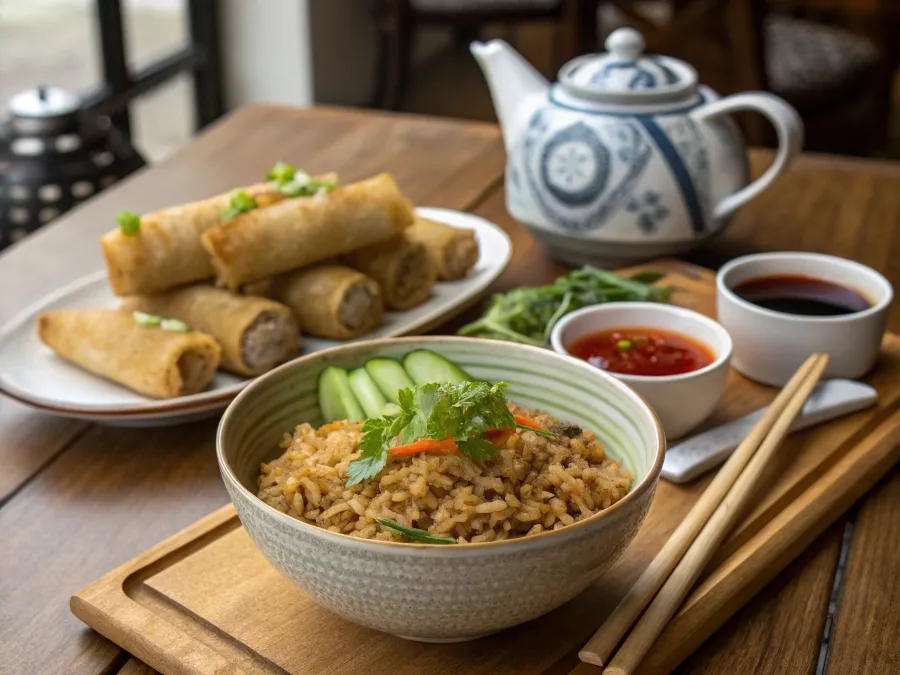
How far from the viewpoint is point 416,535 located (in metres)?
0.95

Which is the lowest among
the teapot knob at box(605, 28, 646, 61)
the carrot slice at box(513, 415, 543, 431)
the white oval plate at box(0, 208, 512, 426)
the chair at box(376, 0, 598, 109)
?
the chair at box(376, 0, 598, 109)

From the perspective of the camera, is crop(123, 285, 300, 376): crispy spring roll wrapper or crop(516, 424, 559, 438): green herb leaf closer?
crop(516, 424, 559, 438): green herb leaf

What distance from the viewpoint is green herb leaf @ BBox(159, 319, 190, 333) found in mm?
1554

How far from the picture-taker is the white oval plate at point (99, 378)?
1.44 m

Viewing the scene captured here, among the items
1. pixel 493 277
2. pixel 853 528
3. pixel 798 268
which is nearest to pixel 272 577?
pixel 853 528

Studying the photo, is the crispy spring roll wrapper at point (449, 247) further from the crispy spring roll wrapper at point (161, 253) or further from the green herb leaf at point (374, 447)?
the green herb leaf at point (374, 447)

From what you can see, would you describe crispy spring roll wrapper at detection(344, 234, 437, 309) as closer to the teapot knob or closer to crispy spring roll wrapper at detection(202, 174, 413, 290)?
crispy spring roll wrapper at detection(202, 174, 413, 290)

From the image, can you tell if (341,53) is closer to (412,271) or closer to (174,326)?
(412,271)

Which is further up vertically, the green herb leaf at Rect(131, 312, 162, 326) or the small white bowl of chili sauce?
the small white bowl of chili sauce

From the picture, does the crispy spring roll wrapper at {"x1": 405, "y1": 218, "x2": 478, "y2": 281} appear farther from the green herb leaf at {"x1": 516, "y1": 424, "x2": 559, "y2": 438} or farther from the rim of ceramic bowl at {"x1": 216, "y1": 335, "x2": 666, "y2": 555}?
the green herb leaf at {"x1": 516, "y1": 424, "x2": 559, "y2": 438}

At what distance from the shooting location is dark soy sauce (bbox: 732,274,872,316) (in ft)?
5.25

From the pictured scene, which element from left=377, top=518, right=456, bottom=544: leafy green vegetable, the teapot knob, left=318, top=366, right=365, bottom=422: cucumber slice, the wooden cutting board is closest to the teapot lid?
the teapot knob

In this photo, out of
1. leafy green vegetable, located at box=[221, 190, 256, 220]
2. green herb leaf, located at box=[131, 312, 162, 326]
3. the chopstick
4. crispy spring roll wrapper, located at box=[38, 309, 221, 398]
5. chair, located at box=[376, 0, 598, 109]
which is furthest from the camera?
chair, located at box=[376, 0, 598, 109]

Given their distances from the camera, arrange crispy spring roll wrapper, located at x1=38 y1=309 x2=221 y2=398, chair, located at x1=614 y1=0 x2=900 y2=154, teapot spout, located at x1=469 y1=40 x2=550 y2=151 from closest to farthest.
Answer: crispy spring roll wrapper, located at x1=38 y1=309 x2=221 y2=398 < teapot spout, located at x1=469 y1=40 x2=550 y2=151 < chair, located at x1=614 y1=0 x2=900 y2=154
